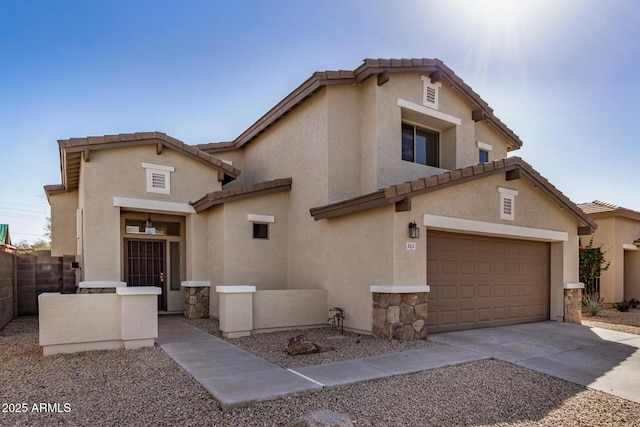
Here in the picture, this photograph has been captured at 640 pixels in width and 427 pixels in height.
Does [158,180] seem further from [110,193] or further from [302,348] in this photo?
[302,348]

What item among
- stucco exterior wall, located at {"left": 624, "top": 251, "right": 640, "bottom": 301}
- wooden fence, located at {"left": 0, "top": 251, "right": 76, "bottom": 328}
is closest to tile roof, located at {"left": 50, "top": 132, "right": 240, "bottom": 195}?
wooden fence, located at {"left": 0, "top": 251, "right": 76, "bottom": 328}

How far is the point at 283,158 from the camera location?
42.5ft

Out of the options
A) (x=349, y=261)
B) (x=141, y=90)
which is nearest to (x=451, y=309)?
(x=349, y=261)

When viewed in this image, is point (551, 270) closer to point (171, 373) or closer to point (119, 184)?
point (171, 373)

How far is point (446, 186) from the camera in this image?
910 centimetres

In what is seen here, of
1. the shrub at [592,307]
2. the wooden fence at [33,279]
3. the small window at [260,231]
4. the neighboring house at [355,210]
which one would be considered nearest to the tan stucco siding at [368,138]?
the neighboring house at [355,210]

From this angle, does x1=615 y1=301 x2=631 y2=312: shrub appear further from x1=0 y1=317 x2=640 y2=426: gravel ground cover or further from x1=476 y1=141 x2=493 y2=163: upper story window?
x1=0 y1=317 x2=640 y2=426: gravel ground cover

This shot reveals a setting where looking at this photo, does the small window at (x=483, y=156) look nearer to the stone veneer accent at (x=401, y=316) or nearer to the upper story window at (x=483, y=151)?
the upper story window at (x=483, y=151)

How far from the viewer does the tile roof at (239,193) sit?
36.1 feet

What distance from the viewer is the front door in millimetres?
12914

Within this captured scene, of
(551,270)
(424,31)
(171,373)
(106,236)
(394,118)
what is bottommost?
(171,373)

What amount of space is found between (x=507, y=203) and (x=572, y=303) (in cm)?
411

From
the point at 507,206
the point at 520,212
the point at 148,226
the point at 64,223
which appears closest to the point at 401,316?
the point at 507,206

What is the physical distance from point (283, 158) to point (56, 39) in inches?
283
